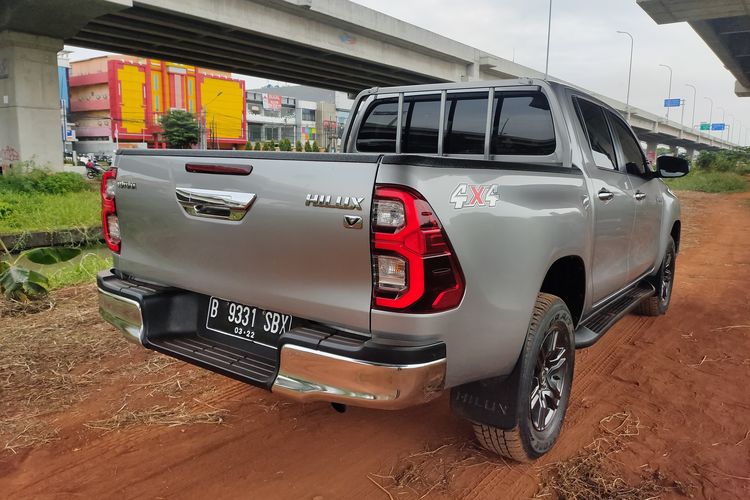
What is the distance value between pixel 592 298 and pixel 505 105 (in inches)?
52.9

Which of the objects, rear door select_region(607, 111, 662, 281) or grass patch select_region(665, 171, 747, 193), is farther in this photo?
grass patch select_region(665, 171, 747, 193)

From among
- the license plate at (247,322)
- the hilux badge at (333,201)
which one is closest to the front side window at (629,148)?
the hilux badge at (333,201)

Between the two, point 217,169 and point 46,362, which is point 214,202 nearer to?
point 217,169

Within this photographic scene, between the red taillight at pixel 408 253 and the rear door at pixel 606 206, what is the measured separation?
1.66 m

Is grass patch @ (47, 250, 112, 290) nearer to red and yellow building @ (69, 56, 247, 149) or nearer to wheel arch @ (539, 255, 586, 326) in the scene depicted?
wheel arch @ (539, 255, 586, 326)

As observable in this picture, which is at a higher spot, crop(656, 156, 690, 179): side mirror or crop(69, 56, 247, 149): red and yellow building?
crop(69, 56, 247, 149): red and yellow building

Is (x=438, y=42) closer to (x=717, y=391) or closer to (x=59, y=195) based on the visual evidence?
(x=59, y=195)

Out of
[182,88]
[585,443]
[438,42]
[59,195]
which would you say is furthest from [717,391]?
[182,88]

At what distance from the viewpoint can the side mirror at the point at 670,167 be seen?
4.75 m

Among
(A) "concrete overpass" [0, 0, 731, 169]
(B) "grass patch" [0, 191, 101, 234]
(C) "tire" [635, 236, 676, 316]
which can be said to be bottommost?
(B) "grass patch" [0, 191, 101, 234]

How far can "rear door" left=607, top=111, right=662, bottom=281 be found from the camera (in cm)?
443

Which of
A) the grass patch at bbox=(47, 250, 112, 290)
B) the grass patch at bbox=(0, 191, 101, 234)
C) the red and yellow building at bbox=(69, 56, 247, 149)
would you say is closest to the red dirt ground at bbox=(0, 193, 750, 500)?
the grass patch at bbox=(47, 250, 112, 290)

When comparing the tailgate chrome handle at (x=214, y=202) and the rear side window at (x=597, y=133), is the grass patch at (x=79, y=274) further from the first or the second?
the rear side window at (x=597, y=133)

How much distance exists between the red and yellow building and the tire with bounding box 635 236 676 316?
57.3m
